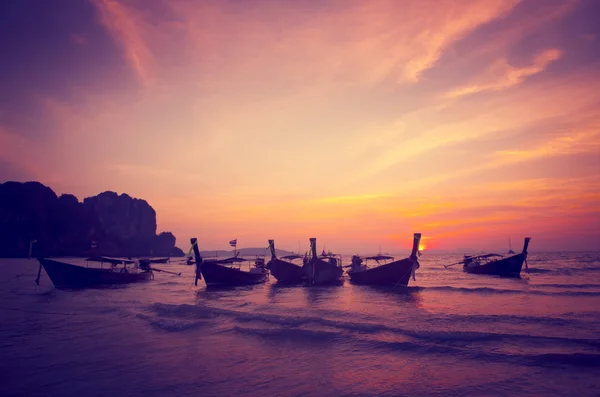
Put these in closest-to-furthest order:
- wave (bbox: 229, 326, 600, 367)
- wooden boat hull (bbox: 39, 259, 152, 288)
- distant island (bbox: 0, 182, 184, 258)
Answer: wave (bbox: 229, 326, 600, 367) < wooden boat hull (bbox: 39, 259, 152, 288) < distant island (bbox: 0, 182, 184, 258)

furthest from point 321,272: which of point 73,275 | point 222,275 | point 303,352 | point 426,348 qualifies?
point 73,275

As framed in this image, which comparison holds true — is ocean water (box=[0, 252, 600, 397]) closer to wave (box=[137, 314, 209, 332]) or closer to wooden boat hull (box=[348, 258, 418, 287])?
wave (box=[137, 314, 209, 332])

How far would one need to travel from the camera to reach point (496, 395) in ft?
22.6

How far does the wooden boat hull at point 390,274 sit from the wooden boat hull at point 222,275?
40.4ft

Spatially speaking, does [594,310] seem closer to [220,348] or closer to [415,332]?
[415,332]

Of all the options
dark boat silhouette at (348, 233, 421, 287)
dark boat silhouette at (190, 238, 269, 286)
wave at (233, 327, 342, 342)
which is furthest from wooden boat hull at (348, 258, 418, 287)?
wave at (233, 327, 342, 342)

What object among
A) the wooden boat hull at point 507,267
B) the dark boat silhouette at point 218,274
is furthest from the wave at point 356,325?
the wooden boat hull at point 507,267

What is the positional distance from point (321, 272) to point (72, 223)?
158 metres

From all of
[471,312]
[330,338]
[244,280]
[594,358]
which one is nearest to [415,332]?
[330,338]

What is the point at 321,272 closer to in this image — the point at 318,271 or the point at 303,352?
the point at 318,271

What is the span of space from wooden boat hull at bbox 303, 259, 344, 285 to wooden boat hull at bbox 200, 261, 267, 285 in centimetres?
677

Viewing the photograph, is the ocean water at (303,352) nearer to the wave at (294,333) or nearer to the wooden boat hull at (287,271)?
the wave at (294,333)

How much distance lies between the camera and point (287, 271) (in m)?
36.1

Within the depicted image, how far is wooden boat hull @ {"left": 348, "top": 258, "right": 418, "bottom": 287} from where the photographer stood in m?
28.8
